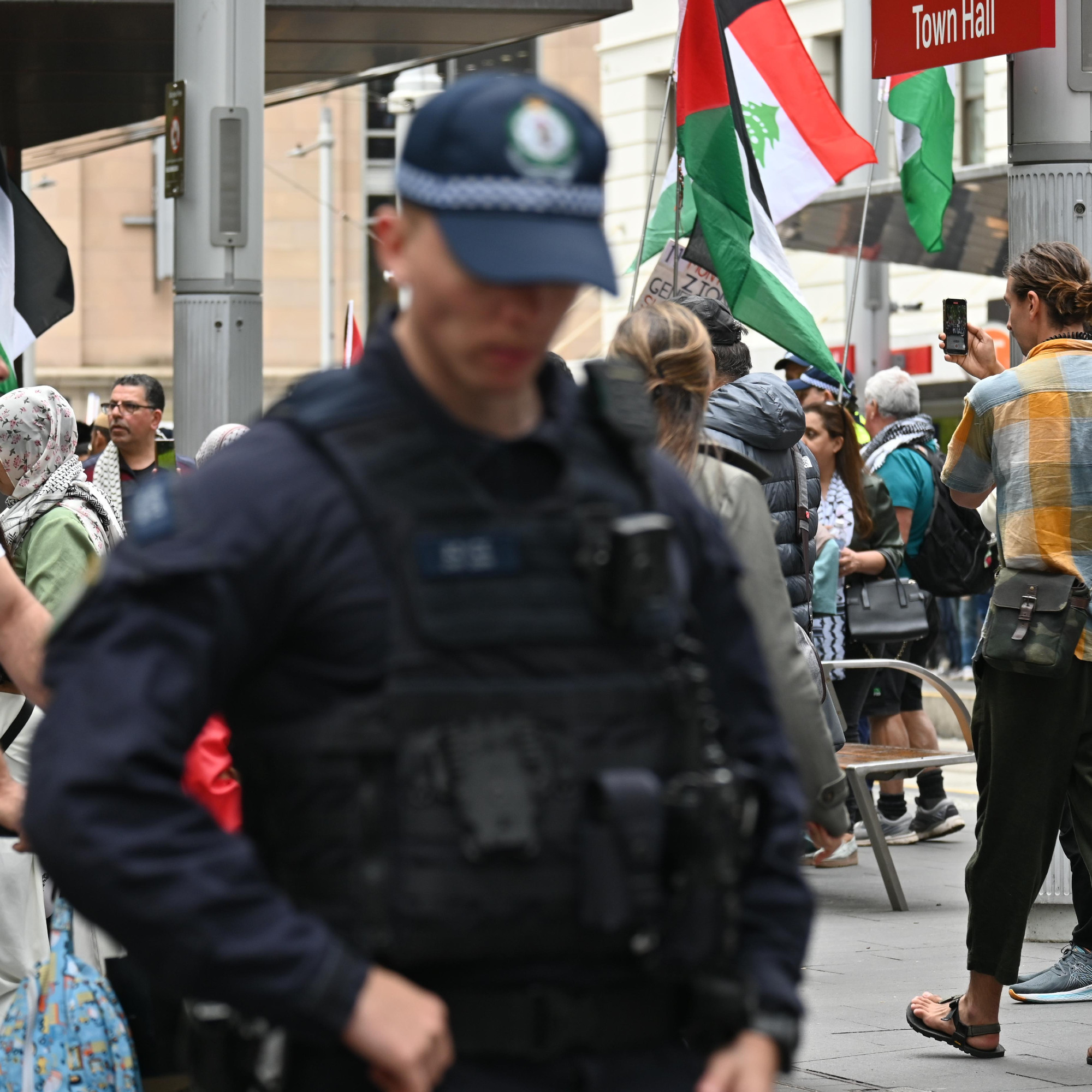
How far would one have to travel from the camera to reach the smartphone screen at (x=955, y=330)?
20.4ft

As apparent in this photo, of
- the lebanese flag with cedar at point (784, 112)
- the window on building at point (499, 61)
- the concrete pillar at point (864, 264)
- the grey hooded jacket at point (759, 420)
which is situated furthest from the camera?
the concrete pillar at point (864, 264)

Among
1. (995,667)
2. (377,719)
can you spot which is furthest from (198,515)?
(995,667)

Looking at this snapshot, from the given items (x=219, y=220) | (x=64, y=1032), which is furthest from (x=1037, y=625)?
(x=219, y=220)

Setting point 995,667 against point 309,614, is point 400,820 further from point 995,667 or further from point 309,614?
point 995,667

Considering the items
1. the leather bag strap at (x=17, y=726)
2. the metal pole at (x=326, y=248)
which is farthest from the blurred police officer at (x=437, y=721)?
the metal pole at (x=326, y=248)

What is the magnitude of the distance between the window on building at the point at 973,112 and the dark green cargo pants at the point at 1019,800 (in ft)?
63.6

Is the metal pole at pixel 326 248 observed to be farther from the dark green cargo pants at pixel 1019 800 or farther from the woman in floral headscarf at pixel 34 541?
the dark green cargo pants at pixel 1019 800

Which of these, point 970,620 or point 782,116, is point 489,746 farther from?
point 970,620

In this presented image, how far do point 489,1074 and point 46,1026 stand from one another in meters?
1.87

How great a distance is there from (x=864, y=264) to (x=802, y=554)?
10416 millimetres

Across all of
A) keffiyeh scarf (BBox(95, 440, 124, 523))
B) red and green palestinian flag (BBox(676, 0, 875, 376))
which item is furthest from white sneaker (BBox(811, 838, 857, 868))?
keffiyeh scarf (BBox(95, 440, 124, 523))

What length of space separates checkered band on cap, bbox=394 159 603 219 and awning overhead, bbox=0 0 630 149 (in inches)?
340

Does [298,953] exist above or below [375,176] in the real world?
below

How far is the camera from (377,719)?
1.88 metres
